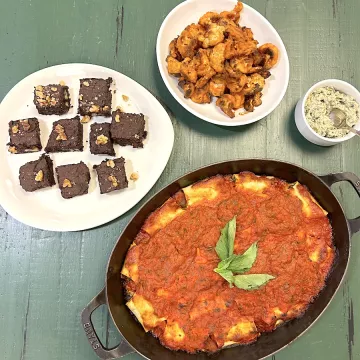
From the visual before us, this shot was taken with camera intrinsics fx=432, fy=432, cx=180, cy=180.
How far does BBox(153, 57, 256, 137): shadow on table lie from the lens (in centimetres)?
293

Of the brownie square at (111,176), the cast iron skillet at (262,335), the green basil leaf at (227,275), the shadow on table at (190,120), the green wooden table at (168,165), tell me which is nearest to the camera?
the green basil leaf at (227,275)

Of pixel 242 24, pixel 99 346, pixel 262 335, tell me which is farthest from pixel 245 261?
pixel 242 24

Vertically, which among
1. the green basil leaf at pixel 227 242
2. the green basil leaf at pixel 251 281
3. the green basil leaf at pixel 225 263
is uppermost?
the green basil leaf at pixel 227 242

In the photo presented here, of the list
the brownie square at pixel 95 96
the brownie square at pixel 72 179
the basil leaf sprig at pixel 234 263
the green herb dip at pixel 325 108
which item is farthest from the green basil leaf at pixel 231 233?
the brownie square at pixel 95 96

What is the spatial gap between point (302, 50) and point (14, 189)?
86.1 inches

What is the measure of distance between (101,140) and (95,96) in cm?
29

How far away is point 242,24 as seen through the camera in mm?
2865

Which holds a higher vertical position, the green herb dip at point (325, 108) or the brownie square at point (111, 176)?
the green herb dip at point (325, 108)

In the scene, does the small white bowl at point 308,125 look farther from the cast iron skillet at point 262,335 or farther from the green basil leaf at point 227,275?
the green basil leaf at point 227,275

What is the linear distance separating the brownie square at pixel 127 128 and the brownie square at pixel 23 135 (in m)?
0.49

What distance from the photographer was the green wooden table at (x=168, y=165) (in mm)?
2812

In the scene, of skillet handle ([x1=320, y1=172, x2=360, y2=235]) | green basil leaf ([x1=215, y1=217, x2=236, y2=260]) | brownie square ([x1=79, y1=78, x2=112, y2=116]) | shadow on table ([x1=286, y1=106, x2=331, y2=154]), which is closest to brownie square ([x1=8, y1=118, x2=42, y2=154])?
brownie square ([x1=79, y1=78, x2=112, y2=116])

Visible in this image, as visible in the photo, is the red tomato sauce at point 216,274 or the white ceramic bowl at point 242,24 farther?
the white ceramic bowl at point 242,24

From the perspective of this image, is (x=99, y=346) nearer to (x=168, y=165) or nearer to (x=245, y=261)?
(x=245, y=261)
